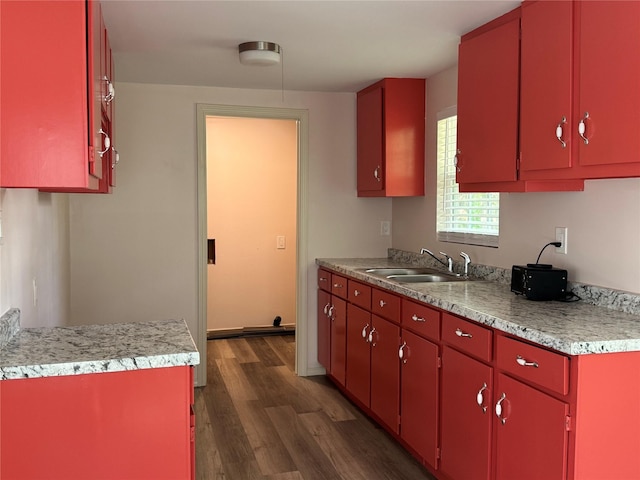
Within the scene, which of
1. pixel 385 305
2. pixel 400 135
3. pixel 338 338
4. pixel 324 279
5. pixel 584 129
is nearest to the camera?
pixel 584 129

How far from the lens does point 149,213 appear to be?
450 cm

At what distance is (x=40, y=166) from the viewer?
6.13 feet

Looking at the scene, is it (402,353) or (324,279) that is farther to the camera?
(324,279)

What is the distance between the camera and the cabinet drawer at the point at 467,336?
249 centimetres

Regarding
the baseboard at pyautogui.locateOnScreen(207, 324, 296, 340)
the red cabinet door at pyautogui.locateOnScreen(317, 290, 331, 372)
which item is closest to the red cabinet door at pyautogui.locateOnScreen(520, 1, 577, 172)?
the red cabinet door at pyautogui.locateOnScreen(317, 290, 331, 372)

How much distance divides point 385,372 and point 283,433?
2.40 feet

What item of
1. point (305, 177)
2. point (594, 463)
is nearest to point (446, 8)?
point (594, 463)

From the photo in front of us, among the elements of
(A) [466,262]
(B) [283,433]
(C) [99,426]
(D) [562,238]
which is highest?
(D) [562,238]

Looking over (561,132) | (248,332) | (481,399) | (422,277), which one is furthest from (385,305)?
(248,332)

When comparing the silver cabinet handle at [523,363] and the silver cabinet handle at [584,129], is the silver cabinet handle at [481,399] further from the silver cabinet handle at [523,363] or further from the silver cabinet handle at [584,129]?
the silver cabinet handle at [584,129]

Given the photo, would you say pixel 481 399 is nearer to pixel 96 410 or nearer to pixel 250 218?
pixel 96 410

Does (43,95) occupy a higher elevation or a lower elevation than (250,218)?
higher

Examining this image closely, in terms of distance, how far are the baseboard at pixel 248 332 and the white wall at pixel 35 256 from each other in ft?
7.36

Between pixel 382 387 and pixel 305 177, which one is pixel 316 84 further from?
pixel 382 387
